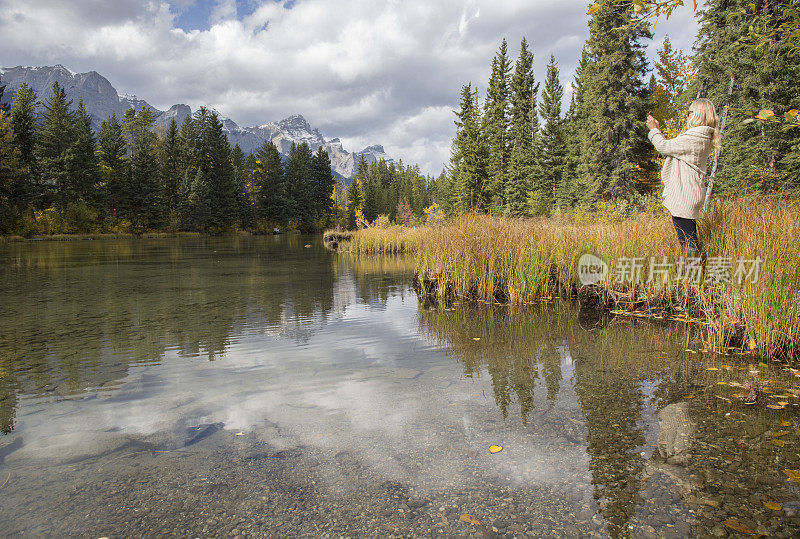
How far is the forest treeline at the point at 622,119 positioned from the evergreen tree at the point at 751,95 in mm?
52

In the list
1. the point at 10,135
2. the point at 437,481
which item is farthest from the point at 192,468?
the point at 10,135

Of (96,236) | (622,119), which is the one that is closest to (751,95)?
(622,119)

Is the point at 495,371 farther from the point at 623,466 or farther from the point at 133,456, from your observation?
the point at 133,456

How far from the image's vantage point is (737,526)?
168cm

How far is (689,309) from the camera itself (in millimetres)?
5594

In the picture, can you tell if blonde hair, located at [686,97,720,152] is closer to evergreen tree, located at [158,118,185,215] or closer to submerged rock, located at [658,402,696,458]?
submerged rock, located at [658,402,696,458]

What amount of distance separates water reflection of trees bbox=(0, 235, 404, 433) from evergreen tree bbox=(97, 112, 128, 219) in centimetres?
3596

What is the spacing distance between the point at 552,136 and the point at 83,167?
4401cm

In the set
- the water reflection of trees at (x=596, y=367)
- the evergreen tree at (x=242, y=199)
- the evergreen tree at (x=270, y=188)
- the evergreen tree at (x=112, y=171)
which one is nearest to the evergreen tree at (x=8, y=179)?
the evergreen tree at (x=112, y=171)

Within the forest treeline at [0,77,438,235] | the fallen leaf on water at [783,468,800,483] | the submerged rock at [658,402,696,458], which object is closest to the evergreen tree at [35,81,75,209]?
the forest treeline at [0,77,438,235]

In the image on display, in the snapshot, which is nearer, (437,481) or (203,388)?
(437,481)

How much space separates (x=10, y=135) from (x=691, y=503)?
44812 mm

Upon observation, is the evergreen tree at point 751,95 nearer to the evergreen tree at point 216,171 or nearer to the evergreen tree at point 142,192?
the evergreen tree at point 142,192

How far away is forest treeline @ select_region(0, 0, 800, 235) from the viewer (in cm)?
1585
